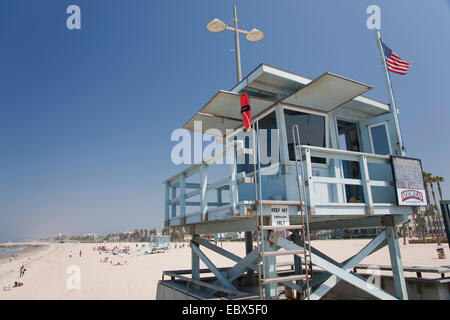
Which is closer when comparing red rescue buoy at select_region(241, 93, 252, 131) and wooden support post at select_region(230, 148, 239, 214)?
wooden support post at select_region(230, 148, 239, 214)

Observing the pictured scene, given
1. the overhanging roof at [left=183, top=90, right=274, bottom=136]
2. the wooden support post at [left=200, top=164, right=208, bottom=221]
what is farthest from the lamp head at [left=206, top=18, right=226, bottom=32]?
the wooden support post at [left=200, top=164, right=208, bottom=221]

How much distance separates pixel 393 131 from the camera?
25.7 ft

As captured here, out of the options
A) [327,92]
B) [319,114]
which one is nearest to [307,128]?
[319,114]

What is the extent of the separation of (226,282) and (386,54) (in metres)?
7.46

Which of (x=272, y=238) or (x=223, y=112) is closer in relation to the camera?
(x=272, y=238)

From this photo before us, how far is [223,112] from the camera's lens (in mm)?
7512

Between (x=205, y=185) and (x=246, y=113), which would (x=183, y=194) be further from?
(x=246, y=113)

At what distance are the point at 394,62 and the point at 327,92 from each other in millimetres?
3456

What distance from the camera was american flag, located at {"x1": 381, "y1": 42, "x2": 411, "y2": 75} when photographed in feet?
26.7

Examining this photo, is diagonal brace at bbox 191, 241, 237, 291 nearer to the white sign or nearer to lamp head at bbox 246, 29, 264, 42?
the white sign

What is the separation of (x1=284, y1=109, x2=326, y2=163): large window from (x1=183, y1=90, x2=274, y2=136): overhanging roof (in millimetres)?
640

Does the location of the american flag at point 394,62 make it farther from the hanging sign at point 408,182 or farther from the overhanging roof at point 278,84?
the hanging sign at point 408,182
